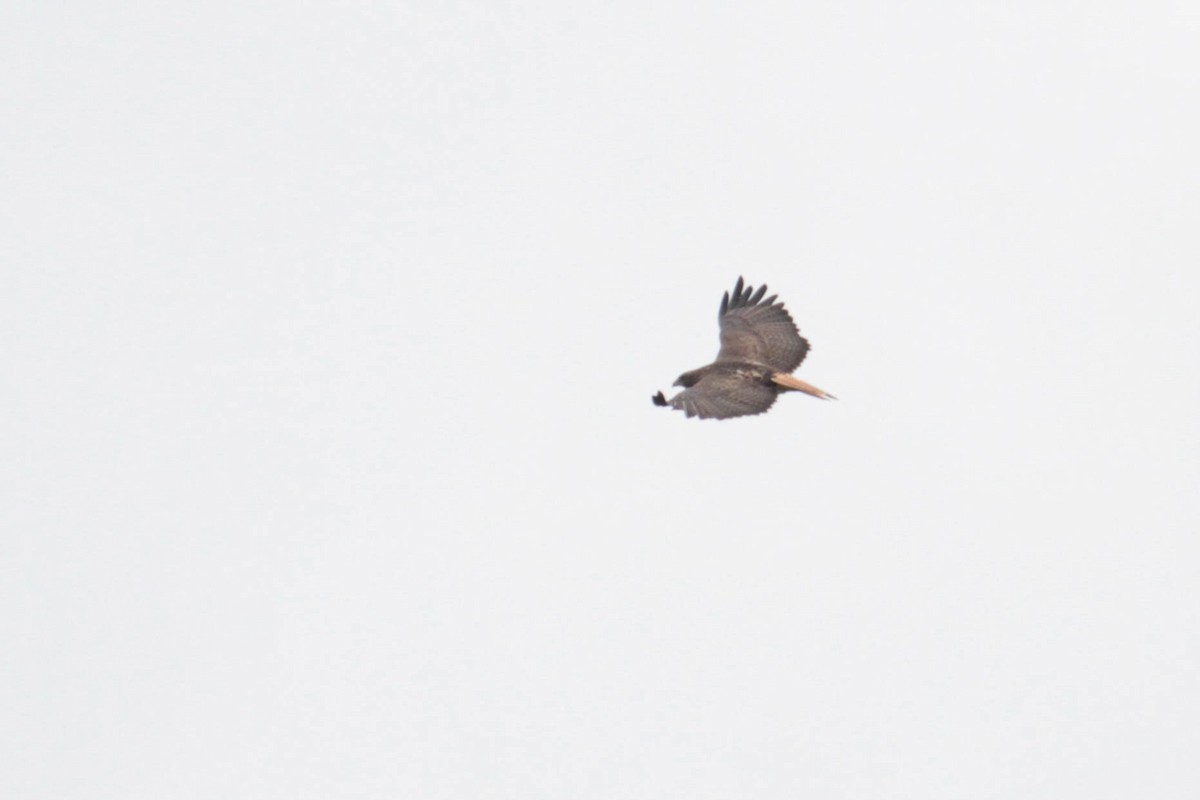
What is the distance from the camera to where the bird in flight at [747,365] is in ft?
108

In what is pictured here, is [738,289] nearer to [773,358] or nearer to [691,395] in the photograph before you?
[773,358]

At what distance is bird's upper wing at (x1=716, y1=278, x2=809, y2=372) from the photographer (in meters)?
35.3

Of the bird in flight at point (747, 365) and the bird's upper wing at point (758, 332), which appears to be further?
the bird's upper wing at point (758, 332)

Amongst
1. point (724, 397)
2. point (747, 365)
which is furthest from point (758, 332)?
point (724, 397)

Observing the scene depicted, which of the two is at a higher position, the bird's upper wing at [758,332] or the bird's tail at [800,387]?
the bird's upper wing at [758,332]

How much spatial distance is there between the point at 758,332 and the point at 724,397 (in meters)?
3.32

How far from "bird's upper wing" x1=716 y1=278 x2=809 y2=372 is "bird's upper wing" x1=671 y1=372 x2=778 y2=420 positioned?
114 centimetres

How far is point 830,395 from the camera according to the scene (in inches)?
1339

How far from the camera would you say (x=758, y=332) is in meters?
36.1

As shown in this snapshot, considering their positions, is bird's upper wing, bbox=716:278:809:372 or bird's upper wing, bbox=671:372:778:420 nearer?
bird's upper wing, bbox=671:372:778:420

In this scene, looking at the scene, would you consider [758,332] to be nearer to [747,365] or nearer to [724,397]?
[747,365]

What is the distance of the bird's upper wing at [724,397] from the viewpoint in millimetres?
32312

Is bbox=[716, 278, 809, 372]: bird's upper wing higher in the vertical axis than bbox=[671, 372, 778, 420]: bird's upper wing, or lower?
higher

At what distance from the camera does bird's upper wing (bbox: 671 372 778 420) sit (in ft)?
106
